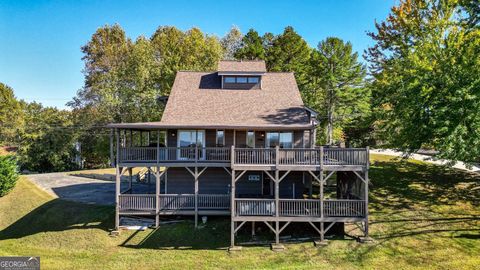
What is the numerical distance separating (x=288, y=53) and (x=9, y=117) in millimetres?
39934

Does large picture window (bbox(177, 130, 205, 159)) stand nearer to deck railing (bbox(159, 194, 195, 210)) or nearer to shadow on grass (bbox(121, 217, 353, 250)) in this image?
deck railing (bbox(159, 194, 195, 210))

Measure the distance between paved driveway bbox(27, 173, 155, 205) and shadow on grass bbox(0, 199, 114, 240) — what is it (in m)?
1.23

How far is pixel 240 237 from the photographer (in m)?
16.0

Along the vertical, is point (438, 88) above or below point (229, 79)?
below

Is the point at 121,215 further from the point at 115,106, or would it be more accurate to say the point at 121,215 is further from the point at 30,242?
the point at 115,106

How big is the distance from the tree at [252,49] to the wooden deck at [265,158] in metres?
20.2

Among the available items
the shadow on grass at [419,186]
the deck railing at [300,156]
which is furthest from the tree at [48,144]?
the shadow on grass at [419,186]

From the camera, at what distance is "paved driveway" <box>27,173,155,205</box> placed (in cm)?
2100

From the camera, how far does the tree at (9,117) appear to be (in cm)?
3903

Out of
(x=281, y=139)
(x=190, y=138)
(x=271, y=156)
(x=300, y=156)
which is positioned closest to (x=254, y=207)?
(x=271, y=156)

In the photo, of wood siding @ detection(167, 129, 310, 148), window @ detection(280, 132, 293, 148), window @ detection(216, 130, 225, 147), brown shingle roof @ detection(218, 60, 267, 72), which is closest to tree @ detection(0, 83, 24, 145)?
wood siding @ detection(167, 129, 310, 148)

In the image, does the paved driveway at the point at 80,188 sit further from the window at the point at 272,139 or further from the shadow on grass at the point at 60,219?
the window at the point at 272,139

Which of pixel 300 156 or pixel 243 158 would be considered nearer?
pixel 300 156

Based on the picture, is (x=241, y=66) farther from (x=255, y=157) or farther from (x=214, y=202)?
(x=214, y=202)
